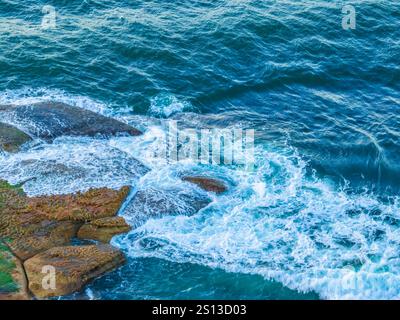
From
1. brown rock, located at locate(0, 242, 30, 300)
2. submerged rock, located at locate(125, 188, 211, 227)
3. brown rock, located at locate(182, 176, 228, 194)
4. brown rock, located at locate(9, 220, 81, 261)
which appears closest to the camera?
brown rock, located at locate(0, 242, 30, 300)

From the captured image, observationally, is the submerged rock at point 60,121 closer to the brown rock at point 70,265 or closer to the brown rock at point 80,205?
the brown rock at point 80,205

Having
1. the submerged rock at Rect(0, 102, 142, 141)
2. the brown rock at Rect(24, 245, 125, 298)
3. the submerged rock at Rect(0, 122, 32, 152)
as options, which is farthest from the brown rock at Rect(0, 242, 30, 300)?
the submerged rock at Rect(0, 102, 142, 141)

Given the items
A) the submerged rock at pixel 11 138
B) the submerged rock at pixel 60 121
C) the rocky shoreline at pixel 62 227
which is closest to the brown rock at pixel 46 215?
the rocky shoreline at pixel 62 227

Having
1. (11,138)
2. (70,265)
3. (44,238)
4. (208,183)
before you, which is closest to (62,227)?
(44,238)

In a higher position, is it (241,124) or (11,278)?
(241,124)

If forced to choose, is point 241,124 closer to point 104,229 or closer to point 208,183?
point 208,183

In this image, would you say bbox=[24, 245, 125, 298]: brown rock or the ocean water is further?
the ocean water

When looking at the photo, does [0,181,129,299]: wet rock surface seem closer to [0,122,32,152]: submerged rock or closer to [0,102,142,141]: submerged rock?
[0,122,32,152]: submerged rock
